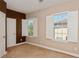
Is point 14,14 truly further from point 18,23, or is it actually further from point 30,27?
point 30,27

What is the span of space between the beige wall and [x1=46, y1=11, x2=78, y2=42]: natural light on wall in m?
0.22

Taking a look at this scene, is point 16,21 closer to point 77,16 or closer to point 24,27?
point 24,27

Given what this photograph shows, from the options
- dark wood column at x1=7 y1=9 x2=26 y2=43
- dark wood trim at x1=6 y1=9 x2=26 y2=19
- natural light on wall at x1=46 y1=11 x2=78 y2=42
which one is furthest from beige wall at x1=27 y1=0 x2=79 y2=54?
dark wood column at x1=7 y1=9 x2=26 y2=43

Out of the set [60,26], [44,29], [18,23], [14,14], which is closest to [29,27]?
[18,23]

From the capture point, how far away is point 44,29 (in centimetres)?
560

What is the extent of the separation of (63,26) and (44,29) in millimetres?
1300

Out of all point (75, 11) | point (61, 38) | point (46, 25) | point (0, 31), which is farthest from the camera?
point (46, 25)

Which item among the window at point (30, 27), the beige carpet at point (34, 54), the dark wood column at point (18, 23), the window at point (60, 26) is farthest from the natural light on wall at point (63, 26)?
the dark wood column at point (18, 23)

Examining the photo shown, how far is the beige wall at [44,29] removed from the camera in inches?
158

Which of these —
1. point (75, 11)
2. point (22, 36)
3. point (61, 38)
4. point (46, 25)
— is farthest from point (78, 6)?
point (22, 36)

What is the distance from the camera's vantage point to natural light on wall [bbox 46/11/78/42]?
401 centimetres

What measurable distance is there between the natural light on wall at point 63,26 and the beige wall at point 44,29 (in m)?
0.22

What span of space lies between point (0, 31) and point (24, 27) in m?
3.40

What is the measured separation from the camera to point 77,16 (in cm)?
388
